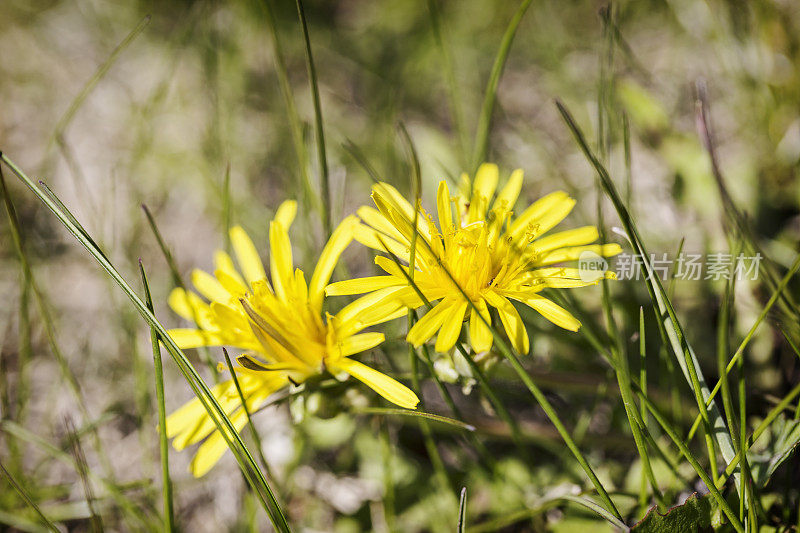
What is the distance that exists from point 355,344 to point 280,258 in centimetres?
48

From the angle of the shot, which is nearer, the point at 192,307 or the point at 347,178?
the point at 192,307

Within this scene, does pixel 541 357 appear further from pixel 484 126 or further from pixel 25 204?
pixel 25 204

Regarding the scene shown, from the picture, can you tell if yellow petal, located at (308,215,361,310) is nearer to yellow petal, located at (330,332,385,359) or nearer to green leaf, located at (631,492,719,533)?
yellow petal, located at (330,332,385,359)

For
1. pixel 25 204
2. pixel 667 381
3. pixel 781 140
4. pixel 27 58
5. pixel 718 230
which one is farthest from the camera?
pixel 27 58

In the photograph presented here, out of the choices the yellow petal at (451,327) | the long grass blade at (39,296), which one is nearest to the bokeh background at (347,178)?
the long grass blade at (39,296)

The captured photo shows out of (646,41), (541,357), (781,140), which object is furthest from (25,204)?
(781,140)

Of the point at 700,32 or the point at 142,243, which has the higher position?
the point at 700,32

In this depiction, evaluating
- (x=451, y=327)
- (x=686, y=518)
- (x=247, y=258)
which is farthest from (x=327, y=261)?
(x=686, y=518)

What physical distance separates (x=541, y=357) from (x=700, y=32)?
235 centimetres

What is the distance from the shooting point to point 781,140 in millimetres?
3145

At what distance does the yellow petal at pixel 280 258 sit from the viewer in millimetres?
2041

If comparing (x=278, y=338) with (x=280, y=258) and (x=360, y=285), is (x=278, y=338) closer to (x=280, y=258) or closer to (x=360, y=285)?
(x=360, y=285)

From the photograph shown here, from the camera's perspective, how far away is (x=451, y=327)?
5.58ft

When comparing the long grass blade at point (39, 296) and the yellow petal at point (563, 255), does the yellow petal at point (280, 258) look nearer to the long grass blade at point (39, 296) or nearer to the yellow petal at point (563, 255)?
the long grass blade at point (39, 296)
